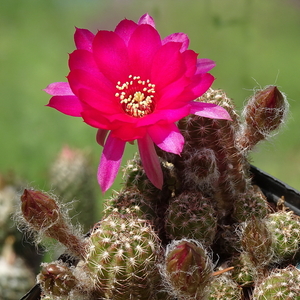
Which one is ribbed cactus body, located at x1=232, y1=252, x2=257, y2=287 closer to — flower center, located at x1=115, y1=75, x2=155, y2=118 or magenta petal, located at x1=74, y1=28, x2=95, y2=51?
flower center, located at x1=115, y1=75, x2=155, y2=118

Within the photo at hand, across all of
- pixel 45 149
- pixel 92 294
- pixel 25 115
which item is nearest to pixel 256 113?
pixel 92 294

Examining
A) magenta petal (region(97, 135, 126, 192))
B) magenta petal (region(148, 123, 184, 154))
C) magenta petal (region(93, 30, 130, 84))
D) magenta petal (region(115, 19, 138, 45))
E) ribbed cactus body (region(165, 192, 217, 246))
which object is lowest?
ribbed cactus body (region(165, 192, 217, 246))

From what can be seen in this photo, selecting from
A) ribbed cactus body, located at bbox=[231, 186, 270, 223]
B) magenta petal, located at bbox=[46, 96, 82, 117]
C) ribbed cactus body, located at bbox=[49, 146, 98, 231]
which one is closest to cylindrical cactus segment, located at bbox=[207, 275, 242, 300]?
ribbed cactus body, located at bbox=[231, 186, 270, 223]

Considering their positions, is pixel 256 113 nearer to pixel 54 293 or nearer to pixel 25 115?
pixel 54 293

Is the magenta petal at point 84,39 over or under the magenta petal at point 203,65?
over

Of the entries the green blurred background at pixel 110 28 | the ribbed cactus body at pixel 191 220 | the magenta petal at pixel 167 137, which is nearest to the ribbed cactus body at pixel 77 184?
the green blurred background at pixel 110 28

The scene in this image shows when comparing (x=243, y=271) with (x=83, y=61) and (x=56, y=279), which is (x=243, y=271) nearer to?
(x=56, y=279)

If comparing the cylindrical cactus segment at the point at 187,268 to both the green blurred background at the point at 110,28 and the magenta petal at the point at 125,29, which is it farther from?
the green blurred background at the point at 110,28
